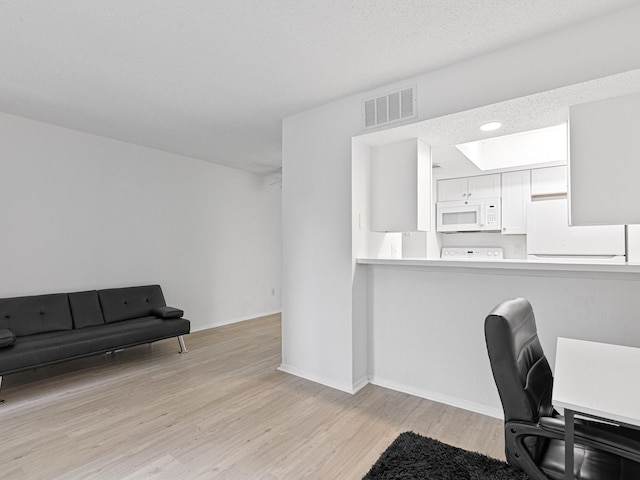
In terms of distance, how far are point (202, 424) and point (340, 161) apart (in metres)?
2.34

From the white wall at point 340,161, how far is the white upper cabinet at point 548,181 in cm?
270

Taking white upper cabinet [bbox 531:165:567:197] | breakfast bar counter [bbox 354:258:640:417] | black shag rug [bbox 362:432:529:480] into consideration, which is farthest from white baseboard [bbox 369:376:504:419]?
white upper cabinet [bbox 531:165:567:197]

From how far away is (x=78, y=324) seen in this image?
11.5 ft

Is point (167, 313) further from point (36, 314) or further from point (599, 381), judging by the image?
point (599, 381)

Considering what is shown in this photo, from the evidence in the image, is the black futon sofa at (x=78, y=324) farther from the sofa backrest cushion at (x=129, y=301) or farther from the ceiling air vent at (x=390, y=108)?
the ceiling air vent at (x=390, y=108)

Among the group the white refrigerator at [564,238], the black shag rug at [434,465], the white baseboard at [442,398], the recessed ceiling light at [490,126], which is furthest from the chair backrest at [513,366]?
the white refrigerator at [564,238]

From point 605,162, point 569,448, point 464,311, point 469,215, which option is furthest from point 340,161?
point 469,215

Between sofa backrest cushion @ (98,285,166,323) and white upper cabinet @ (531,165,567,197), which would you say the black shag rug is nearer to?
sofa backrest cushion @ (98,285,166,323)

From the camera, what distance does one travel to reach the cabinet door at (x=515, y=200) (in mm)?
4488

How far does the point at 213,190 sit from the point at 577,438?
508cm

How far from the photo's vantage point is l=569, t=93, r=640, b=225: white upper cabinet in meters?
1.98

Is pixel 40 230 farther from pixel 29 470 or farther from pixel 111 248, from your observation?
pixel 29 470

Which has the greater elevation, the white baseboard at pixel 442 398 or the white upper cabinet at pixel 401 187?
the white upper cabinet at pixel 401 187

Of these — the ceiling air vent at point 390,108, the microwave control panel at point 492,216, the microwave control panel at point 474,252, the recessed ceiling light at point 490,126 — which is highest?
the ceiling air vent at point 390,108
